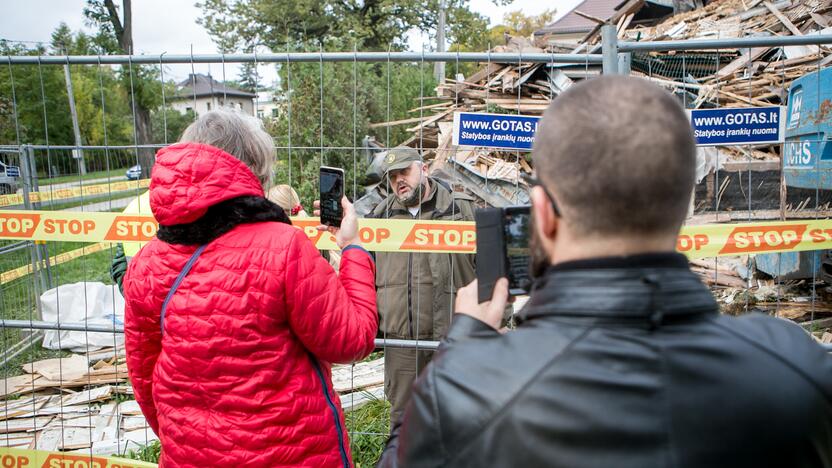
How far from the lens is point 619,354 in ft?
3.32

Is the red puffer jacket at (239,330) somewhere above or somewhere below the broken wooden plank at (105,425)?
above

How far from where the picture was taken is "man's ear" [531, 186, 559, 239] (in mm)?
1152

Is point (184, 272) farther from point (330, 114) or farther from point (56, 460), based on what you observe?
point (330, 114)

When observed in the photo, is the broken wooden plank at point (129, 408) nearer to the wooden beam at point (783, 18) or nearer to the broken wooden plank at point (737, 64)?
the broken wooden plank at point (737, 64)

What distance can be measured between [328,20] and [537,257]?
3210cm

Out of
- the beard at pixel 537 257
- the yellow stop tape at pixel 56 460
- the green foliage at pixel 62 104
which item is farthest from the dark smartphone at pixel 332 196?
the green foliage at pixel 62 104

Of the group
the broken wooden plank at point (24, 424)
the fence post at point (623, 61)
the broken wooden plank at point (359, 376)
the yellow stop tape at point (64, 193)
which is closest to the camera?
the fence post at point (623, 61)

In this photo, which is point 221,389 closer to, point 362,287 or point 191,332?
point 191,332

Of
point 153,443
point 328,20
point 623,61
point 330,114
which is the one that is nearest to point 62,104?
point 328,20

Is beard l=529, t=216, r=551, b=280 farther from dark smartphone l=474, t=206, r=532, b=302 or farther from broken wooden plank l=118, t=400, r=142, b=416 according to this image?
broken wooden plank l=118, t=400, r=142, b=416

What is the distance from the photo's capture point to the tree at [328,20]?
30.0m

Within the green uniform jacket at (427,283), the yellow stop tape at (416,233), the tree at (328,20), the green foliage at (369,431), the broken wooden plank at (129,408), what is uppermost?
the tree at (328,20)

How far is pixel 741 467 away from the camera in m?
1.00

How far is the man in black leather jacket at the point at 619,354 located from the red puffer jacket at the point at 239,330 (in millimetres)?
880
